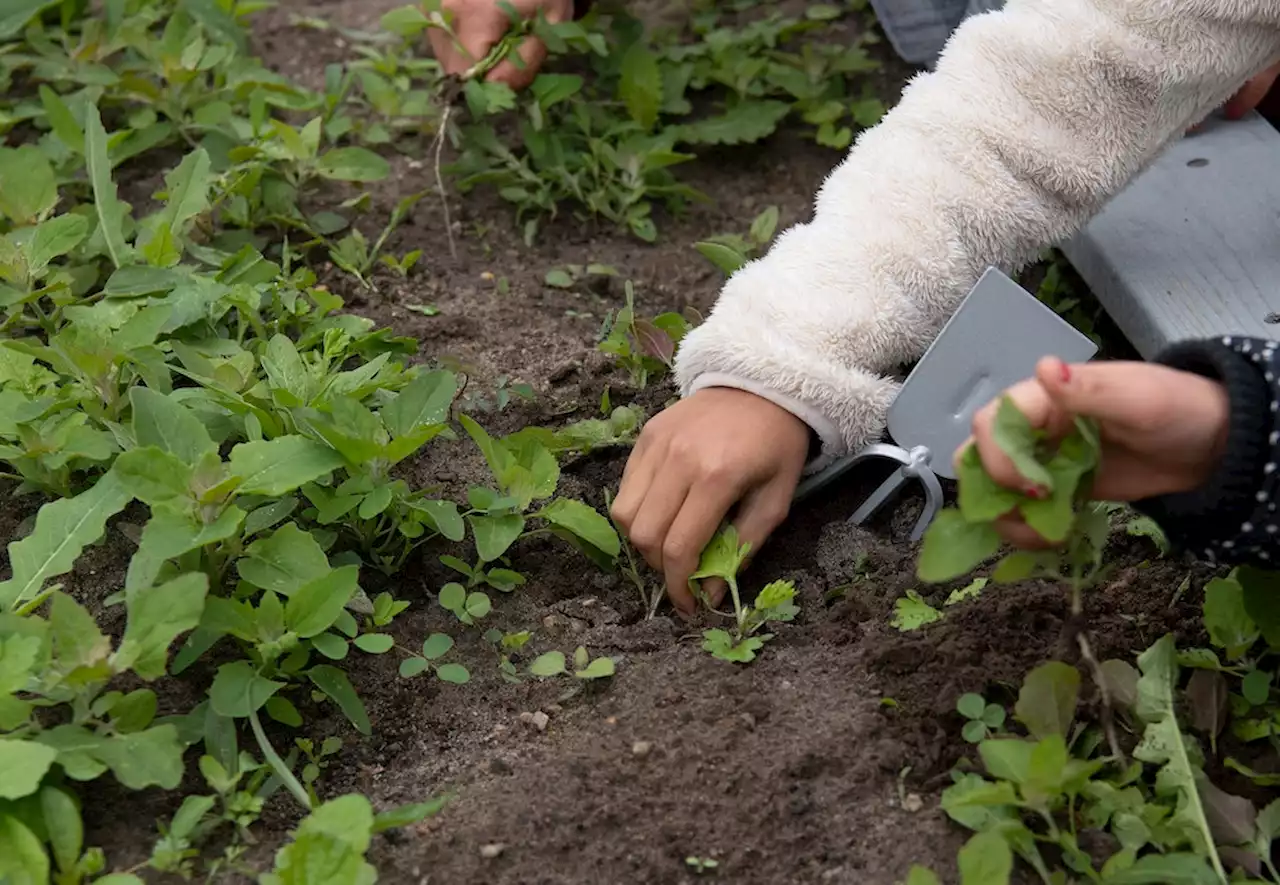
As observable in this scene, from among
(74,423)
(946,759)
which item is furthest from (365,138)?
(946,759)

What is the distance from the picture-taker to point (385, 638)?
116 centimetres

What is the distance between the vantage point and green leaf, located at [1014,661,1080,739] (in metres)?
1.02

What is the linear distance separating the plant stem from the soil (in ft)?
0.09

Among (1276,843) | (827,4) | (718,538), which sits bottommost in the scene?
(1276,843)

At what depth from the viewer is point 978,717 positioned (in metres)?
1.10

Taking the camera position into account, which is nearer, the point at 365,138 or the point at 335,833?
the point at 335,833

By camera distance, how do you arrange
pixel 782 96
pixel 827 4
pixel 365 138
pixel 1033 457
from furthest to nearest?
pixel 827 4
pixel 782 96
pixel 365 138
pixel 1033 457

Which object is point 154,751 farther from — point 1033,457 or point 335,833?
point 1033,457

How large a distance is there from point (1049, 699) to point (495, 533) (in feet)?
1.73

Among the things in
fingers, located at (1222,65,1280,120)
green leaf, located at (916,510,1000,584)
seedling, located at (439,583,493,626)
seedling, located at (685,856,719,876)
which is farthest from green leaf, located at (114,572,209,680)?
fingers, located at (1222,65,1280,120)

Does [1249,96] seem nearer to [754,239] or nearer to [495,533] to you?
[754,239]

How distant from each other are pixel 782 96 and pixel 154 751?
4.73 feet

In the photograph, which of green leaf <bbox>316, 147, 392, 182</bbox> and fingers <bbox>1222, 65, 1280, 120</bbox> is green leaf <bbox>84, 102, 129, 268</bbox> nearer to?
green leaf <bbox>316, 147, 392, 182</bbox>

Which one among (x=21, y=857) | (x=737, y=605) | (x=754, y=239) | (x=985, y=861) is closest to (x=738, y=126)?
(x=754, y=239)
